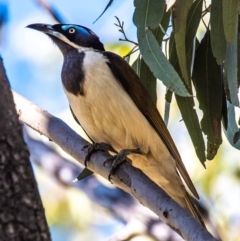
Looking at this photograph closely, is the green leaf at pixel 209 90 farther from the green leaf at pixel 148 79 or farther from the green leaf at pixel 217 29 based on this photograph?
the green leaf at pixel 217 29

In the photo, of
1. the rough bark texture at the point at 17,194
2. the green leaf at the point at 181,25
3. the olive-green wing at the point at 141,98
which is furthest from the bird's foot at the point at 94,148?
the rough bark texture at the point at 17,194

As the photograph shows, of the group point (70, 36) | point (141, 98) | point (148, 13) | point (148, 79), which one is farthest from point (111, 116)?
point (70, 36)

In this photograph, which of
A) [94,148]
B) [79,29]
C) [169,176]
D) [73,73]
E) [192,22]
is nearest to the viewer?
[94,148]

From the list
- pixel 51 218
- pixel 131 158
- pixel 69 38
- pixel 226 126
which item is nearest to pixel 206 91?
pixel 226 126

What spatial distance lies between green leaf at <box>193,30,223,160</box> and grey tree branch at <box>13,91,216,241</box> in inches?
22.4

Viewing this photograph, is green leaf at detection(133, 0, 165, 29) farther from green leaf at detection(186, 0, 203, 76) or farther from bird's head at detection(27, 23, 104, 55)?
bird's head at detection(27, 23, 104, 55)

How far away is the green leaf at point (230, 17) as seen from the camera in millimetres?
2965

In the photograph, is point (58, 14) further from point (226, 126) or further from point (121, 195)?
point (226, 126)

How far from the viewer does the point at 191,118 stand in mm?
3564

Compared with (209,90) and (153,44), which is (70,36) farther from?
(153,44)

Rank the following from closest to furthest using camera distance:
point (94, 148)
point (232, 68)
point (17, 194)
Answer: point (17, 194)
point (232, 68)
point (94, 148)

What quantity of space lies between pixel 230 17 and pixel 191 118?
70cm

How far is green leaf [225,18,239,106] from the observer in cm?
306

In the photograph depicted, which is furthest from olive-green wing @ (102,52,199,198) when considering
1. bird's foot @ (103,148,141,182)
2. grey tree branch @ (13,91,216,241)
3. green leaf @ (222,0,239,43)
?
green leaf @ (222,0,239,43)
